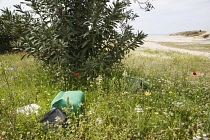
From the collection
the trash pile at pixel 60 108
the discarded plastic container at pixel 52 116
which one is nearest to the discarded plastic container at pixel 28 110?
the trash pile at pixel 60 108

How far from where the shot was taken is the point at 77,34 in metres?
5.35

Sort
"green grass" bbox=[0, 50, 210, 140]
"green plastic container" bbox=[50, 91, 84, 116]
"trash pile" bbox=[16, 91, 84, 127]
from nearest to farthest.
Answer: "green grass" bbox=[0, 50, 210, 140], "trash pile" bbox=[16, 91, 84, 127], "green plastic container" bbox=[50, 91, 84, 116]

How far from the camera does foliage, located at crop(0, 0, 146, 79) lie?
4.93m

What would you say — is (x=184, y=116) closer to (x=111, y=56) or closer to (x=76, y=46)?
(x=111, y=56)

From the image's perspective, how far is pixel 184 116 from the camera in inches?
125

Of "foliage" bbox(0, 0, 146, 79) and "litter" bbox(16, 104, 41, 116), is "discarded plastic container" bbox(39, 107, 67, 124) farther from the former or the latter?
"foliage" bbox(0, 0, 146, 79)

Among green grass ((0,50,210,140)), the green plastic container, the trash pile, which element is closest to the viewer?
green grass ((0,50,210,140))

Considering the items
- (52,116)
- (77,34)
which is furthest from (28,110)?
(77,34)

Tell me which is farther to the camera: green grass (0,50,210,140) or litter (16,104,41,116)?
litter (16,104,41,116)

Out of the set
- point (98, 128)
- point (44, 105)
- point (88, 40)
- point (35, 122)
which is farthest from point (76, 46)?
point (98, 128)

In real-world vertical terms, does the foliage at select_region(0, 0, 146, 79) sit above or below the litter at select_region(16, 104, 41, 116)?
above

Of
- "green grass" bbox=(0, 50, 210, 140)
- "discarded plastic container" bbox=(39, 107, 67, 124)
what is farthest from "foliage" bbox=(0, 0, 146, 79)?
"discarded plastic container" bbox=(39, 107, 67, 124)

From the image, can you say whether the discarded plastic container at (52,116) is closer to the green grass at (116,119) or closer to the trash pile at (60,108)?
the trash pile at (60,108)

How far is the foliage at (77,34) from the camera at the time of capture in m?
4.93
